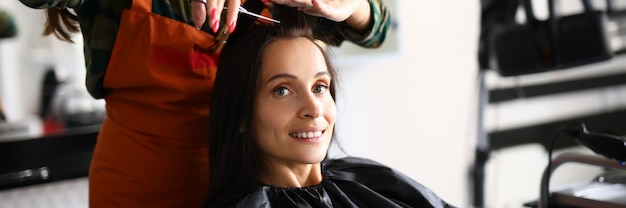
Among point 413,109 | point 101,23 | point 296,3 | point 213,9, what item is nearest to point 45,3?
point 101,23

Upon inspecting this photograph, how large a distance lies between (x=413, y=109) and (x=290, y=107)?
67.5 inches

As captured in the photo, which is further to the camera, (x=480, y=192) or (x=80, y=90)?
(x=480, y=192)

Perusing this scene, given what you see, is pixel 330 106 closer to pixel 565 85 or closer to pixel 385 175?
pixel 385 175

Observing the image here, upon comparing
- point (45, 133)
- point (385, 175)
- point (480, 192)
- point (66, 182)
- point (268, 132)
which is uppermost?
point (268, 132)

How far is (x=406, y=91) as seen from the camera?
9.12 feet

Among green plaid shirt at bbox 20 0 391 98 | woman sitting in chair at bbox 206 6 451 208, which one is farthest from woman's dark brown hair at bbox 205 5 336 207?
green plaid shirt at bbox 20 0 391 98

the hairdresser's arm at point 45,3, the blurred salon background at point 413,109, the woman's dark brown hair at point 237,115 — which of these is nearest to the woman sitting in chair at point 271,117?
the woman's dark brown hair at point 237,115

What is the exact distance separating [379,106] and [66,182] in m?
1.17

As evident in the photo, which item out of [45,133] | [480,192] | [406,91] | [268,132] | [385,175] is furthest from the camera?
[406,91]

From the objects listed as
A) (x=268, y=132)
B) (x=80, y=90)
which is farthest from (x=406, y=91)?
(x=268, y=132)

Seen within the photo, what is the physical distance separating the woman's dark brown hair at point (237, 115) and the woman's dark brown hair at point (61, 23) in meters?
0.28

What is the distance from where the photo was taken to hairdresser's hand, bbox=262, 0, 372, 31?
3.67ft

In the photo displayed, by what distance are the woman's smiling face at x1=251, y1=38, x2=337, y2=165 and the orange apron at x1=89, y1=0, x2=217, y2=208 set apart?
0.44 ft

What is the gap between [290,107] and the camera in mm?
1151
